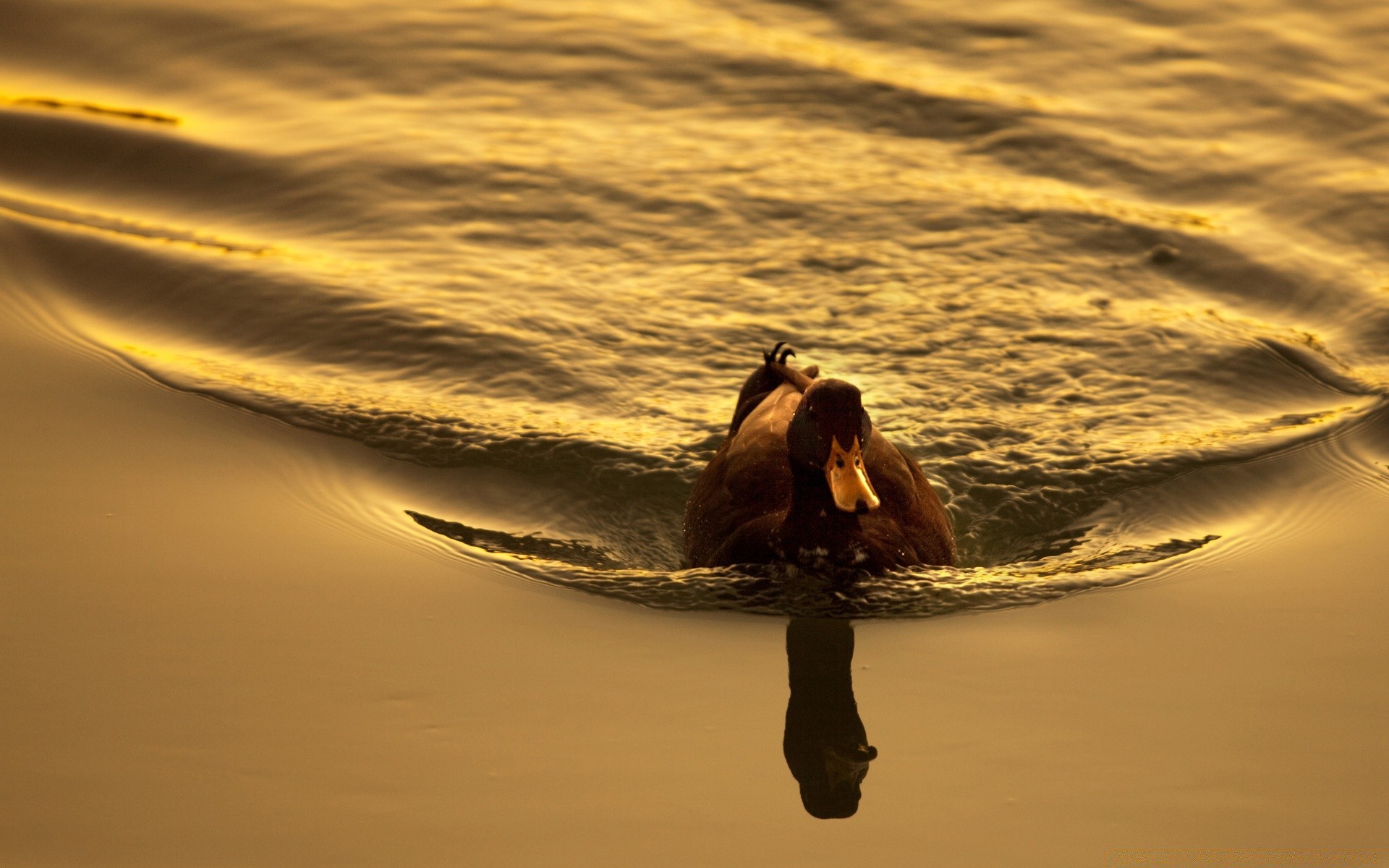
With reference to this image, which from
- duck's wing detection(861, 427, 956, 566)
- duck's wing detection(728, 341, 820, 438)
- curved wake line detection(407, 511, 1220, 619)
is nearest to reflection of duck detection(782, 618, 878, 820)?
curved wake line detection(407, 511, 1220, 619)

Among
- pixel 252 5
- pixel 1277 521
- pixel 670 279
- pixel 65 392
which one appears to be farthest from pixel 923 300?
pixel 252 5

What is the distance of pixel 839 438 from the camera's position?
283 inches

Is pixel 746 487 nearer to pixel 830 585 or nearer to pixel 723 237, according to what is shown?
pixel 830 585

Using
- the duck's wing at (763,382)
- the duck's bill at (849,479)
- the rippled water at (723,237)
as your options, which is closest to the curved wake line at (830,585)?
the rippled water at (723,237)

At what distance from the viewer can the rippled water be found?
9.05 metres

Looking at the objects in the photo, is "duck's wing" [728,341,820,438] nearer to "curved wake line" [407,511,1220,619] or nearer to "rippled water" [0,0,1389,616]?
"rippled water" [0,0,1389,616]

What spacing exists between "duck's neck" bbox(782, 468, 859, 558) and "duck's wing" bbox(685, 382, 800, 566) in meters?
0.21

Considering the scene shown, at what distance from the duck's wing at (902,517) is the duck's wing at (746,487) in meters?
0.41

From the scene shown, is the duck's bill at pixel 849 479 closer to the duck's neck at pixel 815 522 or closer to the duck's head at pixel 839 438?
the duck's head at pixel 839 438

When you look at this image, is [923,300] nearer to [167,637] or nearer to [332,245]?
[332,245]

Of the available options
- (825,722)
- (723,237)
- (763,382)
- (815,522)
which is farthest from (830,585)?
(723,237)

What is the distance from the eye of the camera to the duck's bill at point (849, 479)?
711cm

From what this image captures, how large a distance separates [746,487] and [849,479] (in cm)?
82

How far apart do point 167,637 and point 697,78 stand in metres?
7.86
